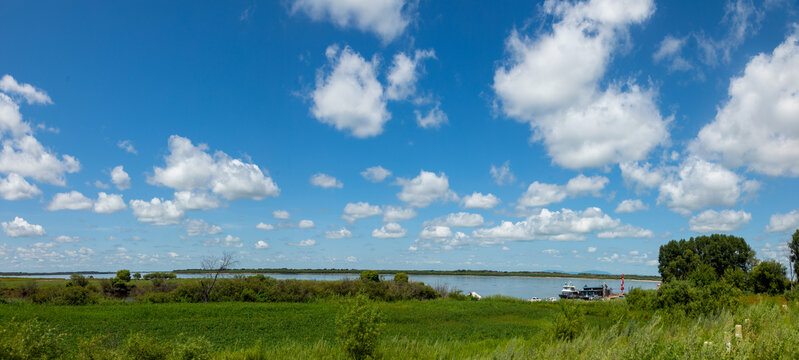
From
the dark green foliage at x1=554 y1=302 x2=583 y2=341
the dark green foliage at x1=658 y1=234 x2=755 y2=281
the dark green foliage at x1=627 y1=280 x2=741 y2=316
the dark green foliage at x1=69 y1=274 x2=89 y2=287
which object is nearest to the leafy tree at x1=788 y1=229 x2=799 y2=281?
the dark green foliage at x1=658 y1=234 x2=755 y2=281

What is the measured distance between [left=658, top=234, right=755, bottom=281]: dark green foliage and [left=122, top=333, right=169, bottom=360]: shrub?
6959 centimetres

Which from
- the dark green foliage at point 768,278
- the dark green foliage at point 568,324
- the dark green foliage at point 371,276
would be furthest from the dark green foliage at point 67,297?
the dark green foliage at point 768,278

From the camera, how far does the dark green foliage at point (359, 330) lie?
978 centimetres

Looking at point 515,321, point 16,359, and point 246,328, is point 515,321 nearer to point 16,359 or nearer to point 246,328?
point 246,328

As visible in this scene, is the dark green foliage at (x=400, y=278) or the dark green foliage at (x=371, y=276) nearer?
the dark green foliage at (x=371, y=276)

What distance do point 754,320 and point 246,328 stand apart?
64.3 feet

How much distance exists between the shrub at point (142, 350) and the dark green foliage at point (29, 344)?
0.90 metres

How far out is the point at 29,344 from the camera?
586 cm

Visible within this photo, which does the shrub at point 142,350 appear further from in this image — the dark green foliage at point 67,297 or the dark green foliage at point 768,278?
the dark green foliage at point 768,278

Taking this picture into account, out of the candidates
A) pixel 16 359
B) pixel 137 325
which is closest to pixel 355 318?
pixel 16 359

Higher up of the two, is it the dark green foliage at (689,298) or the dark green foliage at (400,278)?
the dark green foliage at (689,298)

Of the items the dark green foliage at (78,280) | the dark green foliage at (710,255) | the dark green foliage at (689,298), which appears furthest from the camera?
the dark green foliage at (710,255)

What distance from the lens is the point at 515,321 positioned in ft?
88.3

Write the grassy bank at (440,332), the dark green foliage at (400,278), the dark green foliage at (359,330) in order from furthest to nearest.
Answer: the dark green foliage at (400,278), the dark green foliage at (359,330), the grassy bank at (440,332)
